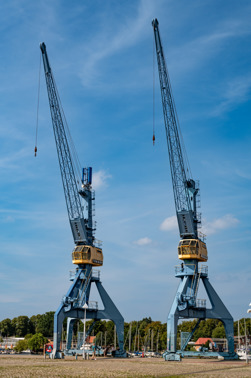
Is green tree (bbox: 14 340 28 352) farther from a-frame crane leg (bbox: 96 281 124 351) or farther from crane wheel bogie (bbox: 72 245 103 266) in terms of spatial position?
crane wheel bogie (bbox: 72 245 103 266)

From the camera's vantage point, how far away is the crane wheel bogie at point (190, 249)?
252 feet

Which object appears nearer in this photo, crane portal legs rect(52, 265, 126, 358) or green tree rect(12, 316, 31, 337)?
crane portal legs rect(52, 265, 126, 358)

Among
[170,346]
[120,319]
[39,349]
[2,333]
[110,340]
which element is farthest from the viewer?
[2,333]

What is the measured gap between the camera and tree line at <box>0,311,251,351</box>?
513 feet

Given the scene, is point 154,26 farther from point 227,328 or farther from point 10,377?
point 10,377

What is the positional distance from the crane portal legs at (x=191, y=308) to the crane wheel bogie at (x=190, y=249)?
56.9 inches

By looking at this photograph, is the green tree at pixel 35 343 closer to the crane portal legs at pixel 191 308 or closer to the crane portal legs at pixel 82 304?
the crane portal legs at pixel 82 304

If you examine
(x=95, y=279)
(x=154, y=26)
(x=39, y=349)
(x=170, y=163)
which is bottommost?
(x=39, y=349)

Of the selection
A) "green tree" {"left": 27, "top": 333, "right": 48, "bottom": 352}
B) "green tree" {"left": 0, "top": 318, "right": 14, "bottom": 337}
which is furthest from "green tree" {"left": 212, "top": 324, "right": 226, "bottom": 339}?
"green tree" {"left": 0, "top": 318, "right": 14, "bottom": 337}

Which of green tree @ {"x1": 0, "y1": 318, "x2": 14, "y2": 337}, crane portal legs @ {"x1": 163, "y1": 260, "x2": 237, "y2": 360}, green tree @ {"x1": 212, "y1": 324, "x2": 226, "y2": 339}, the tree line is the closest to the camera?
crane portal legs @ {"x1": 163, "y1": 260, "x2": 237, "y2": 360}

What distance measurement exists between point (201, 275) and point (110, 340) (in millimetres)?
94554

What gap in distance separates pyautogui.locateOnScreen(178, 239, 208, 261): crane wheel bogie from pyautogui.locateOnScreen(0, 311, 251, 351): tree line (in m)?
69.4

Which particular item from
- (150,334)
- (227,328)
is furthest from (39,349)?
(227,328)

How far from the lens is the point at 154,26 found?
8181 centimetres
